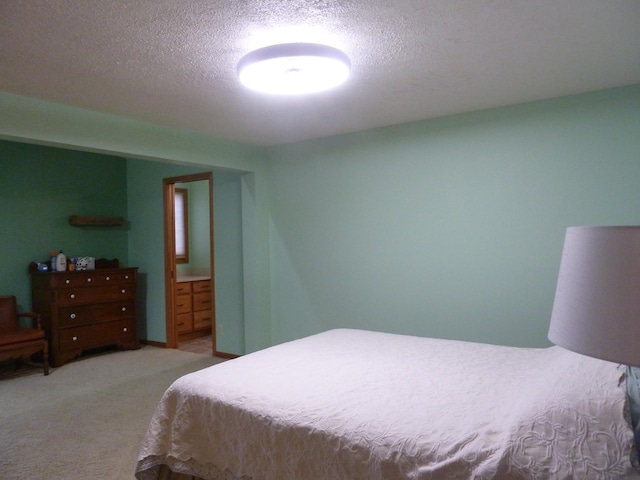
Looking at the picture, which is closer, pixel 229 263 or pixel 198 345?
pixel 229 263

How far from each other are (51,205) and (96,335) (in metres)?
1.57

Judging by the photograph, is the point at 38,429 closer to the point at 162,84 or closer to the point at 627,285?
the point at 162,84

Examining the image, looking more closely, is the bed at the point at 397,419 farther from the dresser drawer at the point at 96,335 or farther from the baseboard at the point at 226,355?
the dresser drawer at the point at 96,335

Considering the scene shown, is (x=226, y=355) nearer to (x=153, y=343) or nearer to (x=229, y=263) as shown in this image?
(x=229, y=263)

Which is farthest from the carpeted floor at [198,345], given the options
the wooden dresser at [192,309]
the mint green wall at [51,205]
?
the mint green wall at [51,205]

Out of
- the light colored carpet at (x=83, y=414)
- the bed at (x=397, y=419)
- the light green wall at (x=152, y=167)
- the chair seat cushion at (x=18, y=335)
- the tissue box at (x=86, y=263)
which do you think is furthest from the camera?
the tissue box at (x=86, y=263)

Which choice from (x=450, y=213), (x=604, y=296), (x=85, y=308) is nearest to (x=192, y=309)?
(x=85, y=308)

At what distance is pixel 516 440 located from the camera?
4.58 feet

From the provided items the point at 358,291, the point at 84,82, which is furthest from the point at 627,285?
the point at 358,291

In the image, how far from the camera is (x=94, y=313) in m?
4.98

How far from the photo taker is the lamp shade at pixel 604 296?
81cm

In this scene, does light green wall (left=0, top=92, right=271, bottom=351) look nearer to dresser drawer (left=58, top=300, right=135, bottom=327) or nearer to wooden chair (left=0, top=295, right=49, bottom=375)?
dresser drawer (left=58, top=300, right=135, bottom=327)

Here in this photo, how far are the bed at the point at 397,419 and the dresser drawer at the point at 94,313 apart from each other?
10.4 ft

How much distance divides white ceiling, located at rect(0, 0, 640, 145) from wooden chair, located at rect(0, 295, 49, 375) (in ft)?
7.92
